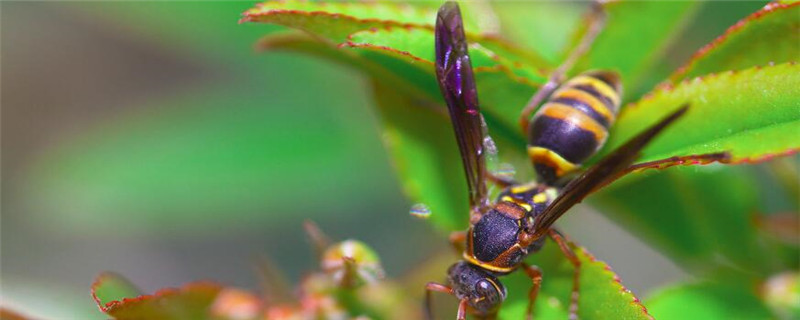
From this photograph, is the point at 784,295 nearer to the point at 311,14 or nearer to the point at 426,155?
the point at 426,155

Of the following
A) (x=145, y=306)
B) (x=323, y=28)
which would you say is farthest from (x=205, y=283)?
(x=323, y=28)

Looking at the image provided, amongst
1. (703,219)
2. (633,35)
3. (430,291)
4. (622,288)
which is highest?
(633,35)

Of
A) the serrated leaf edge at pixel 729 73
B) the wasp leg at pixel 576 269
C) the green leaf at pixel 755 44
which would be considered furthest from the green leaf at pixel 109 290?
the green leaf at pixel 755 44

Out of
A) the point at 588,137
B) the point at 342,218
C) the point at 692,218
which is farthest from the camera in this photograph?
the point at 342,218

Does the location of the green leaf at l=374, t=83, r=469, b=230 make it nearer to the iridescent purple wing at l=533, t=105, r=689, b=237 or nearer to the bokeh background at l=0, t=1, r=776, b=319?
the iridescent purple wing at l=533, t=105, r=689, b=237

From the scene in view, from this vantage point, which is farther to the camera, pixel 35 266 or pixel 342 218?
pixel 35 266

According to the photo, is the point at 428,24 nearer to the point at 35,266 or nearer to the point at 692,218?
the point at 692,218

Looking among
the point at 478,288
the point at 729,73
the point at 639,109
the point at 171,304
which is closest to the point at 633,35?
the point at 639,109
